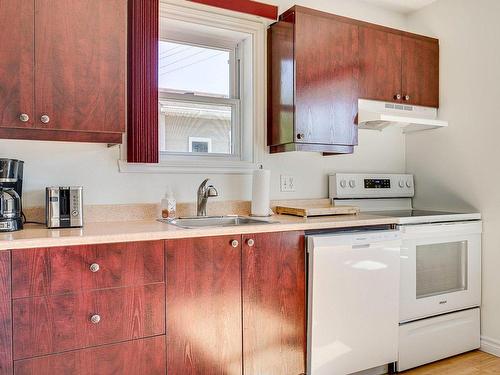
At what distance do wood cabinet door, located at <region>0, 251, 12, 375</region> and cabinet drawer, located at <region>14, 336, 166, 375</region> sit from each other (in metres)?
0.04

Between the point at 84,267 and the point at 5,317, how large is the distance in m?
0.30

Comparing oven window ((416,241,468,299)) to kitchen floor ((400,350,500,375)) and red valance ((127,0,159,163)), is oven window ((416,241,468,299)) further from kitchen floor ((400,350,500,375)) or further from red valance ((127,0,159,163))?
red valance ((127,0,159,163))

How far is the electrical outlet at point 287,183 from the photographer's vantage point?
8.89 ft

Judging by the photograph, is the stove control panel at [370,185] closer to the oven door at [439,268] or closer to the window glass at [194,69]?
the oven door at [439,268]

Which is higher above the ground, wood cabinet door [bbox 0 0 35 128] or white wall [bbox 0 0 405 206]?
wood cabinet door [bbox 0 0 35 128]

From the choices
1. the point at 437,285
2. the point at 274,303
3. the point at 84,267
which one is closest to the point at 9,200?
the point at 84,267

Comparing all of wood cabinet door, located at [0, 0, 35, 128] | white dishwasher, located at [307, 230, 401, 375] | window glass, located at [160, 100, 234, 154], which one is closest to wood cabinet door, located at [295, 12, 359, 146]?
window glass, located at [160, 100, 234, 154]

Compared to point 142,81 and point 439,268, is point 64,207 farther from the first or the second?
point 439,268

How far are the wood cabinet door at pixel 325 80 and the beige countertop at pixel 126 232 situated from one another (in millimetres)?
563

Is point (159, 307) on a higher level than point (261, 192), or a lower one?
lower

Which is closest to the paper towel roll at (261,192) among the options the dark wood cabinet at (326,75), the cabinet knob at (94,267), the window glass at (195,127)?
the dark wood cabinet at (326,75)

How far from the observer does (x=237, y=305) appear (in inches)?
75.6

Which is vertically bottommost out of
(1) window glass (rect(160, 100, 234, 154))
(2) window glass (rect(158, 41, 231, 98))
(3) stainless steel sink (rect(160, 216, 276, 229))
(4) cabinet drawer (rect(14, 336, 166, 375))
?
(4) cabinet drawer (rect(14, 336, 166, 375))

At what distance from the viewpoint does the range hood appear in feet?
8.50
